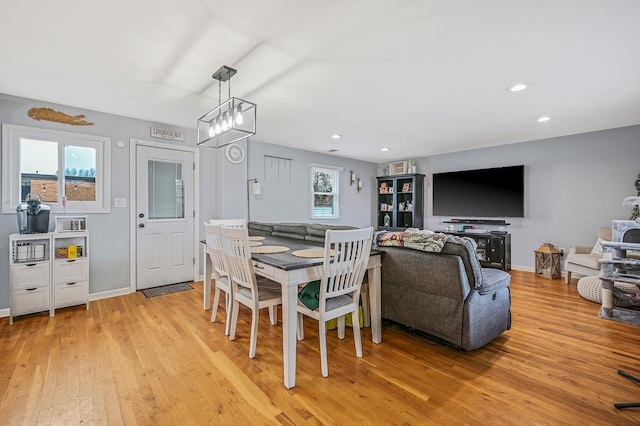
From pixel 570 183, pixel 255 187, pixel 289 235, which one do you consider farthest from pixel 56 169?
pixel 570 183

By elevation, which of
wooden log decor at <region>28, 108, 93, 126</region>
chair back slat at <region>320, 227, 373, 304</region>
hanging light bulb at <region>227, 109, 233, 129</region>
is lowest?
chair back slat at <region>320, 227, 373, 304</region>

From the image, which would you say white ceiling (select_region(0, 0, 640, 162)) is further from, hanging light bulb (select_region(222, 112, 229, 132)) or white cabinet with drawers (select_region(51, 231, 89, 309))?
white cabinet with drawers (select_region(51, 231, 89, 309))

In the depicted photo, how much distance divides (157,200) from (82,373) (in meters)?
2.56

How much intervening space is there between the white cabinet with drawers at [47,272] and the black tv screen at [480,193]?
602cm

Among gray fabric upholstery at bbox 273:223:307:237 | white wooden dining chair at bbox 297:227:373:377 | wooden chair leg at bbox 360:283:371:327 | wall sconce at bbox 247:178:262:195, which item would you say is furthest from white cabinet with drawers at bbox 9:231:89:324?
wooden chair leg at bbox 360:283:371:327

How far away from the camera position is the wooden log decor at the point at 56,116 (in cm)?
331

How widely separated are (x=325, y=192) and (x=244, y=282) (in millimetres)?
4398

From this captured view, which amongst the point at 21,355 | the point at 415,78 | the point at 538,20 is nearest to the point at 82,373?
the point at 21,355

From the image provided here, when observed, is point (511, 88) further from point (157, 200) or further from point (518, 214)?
point (157, 200)

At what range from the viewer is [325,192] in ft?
21.2

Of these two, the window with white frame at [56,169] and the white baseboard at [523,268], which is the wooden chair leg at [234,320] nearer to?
the window with white frame at [56,169]

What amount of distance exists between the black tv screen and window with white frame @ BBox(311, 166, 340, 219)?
2.12 metres

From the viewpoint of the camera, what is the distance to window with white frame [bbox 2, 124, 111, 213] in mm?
3184

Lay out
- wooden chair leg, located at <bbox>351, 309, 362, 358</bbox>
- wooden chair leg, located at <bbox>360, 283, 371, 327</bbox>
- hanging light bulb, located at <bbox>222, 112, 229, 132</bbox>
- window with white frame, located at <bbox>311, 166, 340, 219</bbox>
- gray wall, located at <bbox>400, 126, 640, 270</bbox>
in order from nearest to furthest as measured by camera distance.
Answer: wooden chair leg, located at <bbox>351, 309, 362, 358</bbox> < wooden chair leg, located at <bbox>360, 283, 371, 327</bbox> < hanging light bulb, located at <bbox>222, 112, 229, 132</bbox> < gray wall, located at <bbox>400, 126, 640, 270</bbox> < window with white frame, located at <bbox>311, 166, 340, 219</bbox>
